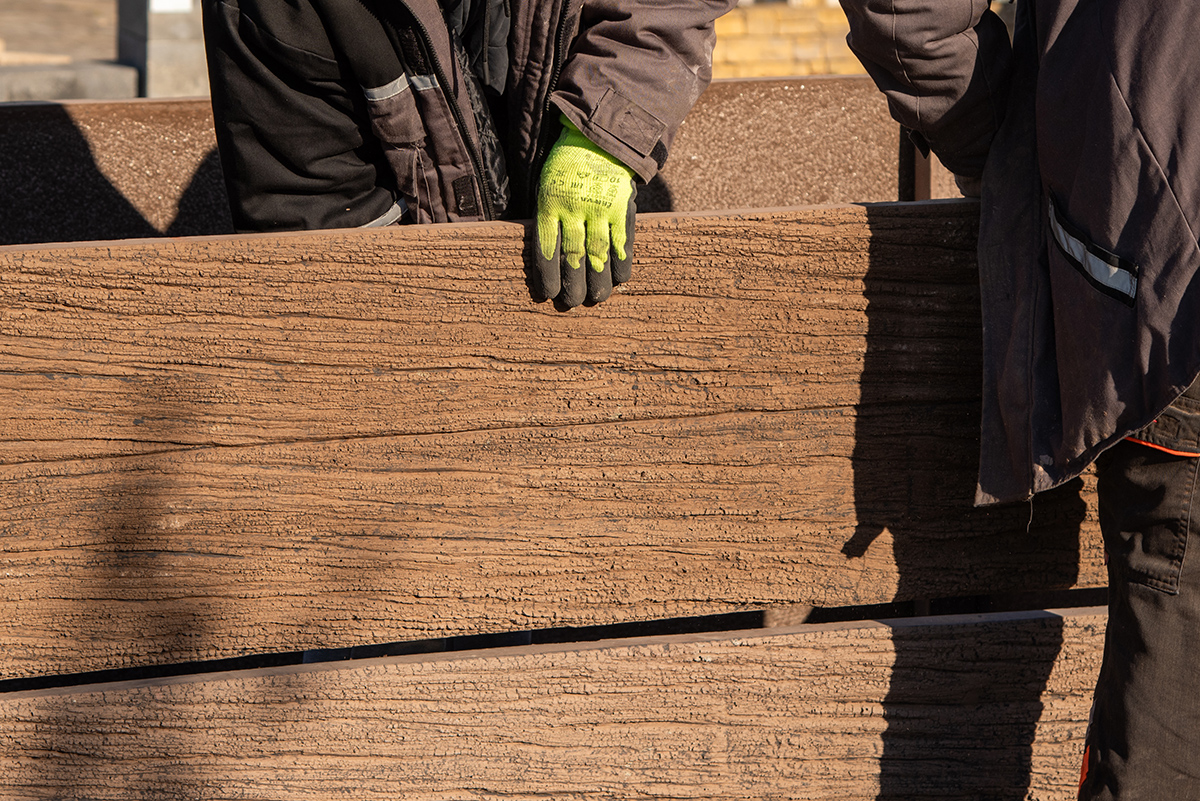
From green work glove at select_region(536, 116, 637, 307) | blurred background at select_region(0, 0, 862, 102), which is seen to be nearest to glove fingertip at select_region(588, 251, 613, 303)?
green work glove at select_region(536, 116, 637, 307)

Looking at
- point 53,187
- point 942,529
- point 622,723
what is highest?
point 942,529

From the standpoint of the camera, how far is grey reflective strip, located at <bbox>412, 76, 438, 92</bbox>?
5.57ft

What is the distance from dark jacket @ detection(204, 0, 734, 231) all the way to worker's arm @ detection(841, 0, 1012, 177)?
1.06 feet

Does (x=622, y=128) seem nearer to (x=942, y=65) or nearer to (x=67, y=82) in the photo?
(x=942, y=65)

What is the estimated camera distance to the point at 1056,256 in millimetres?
1352

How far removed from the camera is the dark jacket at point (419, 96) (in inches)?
61.9

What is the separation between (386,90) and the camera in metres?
1.68

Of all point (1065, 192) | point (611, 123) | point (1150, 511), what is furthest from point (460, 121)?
point (1150, 511)

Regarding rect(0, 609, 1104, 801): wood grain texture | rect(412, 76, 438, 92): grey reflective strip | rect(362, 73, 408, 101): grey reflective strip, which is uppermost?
rect(412, 76, 438, 92): grey reflective strip

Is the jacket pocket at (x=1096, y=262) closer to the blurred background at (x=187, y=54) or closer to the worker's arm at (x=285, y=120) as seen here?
the worker's arm at (x=285, y=120)

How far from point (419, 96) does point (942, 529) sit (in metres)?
1.19

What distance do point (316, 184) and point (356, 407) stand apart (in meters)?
0.56

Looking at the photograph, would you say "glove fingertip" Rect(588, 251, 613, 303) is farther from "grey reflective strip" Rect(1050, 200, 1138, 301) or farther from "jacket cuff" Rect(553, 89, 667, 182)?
"grey reflective strip" Rect(1050, 200, 1138, 301)

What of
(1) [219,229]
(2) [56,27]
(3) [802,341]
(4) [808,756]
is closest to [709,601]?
(4) [808,756]
